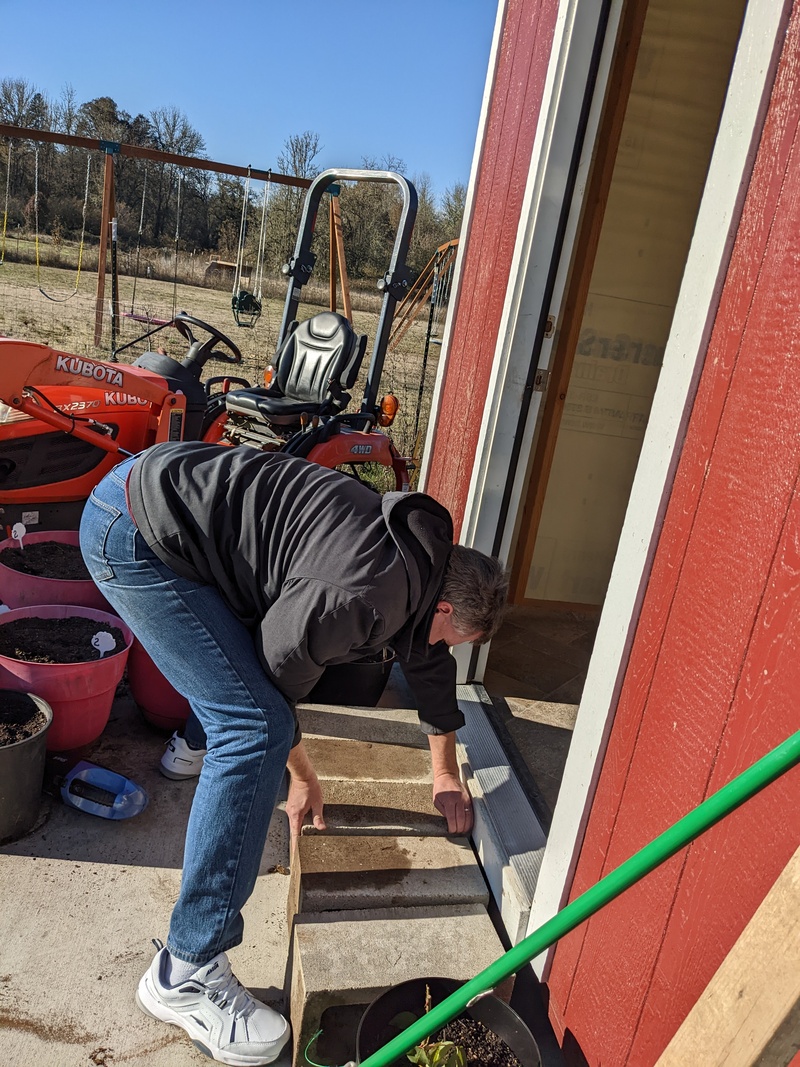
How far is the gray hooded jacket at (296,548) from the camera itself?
1548 millimetres

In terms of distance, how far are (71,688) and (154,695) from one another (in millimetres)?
434

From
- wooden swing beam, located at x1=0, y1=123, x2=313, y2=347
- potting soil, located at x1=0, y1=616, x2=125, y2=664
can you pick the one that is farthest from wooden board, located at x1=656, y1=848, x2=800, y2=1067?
wooden swing beam, located at x1=0, y1=123, x2=313, y2=347

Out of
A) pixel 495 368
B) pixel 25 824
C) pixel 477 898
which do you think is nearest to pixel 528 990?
pixel 477 898

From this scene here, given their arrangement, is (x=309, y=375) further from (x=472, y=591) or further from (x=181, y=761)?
(x=472, y=591)

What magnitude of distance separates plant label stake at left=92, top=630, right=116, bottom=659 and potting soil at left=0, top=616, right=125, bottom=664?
0.04ft

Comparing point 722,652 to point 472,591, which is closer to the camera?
point 722,652

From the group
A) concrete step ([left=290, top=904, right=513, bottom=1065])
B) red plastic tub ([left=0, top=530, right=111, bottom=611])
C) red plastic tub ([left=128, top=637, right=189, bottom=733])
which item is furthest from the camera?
red plastic tub ([left=0, top=530, right=111, bottom=611])

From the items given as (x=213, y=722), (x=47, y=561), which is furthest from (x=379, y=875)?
(x=47, y=561)

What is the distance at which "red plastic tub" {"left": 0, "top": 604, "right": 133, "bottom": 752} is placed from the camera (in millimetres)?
2457

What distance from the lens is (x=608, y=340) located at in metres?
3.78

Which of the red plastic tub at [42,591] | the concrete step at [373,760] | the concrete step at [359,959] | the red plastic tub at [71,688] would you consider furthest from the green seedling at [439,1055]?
the red plastic tub at [42,591]

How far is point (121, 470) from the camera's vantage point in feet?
6.32

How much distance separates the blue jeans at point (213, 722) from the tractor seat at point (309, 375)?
245cm

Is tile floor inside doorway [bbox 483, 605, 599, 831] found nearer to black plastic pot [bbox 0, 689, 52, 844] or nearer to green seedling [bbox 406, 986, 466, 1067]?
green seedling [bbox 406, 986, 466, 1067]
